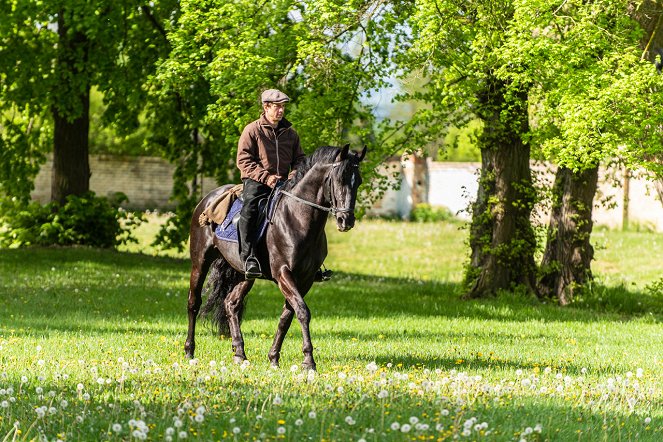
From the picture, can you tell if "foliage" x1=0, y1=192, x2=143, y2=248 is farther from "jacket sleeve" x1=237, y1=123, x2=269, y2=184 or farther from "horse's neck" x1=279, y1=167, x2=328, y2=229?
"horse's neck" x1=279, y1=167, x2=328, y2=229

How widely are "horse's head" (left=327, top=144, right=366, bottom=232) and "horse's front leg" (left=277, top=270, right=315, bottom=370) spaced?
2.97ft

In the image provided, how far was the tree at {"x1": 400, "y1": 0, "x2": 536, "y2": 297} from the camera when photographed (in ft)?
51.6

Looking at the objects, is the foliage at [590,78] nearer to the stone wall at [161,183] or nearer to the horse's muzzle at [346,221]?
the horse's muzzle at [346,221]

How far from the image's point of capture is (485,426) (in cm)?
638

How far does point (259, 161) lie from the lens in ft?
34.4

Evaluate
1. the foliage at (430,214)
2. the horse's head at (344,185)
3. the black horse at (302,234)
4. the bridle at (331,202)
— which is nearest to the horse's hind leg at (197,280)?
the black horse at (302,234)

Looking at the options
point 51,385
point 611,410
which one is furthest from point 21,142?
point 611,410

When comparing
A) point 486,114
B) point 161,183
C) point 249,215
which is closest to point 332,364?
point 249,215

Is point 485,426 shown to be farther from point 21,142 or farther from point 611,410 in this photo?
point 21,142

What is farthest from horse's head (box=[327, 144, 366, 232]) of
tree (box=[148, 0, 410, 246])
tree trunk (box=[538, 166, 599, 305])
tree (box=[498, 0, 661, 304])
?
tree trunk (box=[538, 166, 599, 305])

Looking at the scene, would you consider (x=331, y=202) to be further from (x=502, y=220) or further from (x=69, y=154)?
A: (x=69, y=154)

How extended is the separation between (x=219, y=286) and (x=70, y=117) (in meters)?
13.8

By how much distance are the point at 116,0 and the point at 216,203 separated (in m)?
12.7

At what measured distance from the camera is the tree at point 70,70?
2306cm
